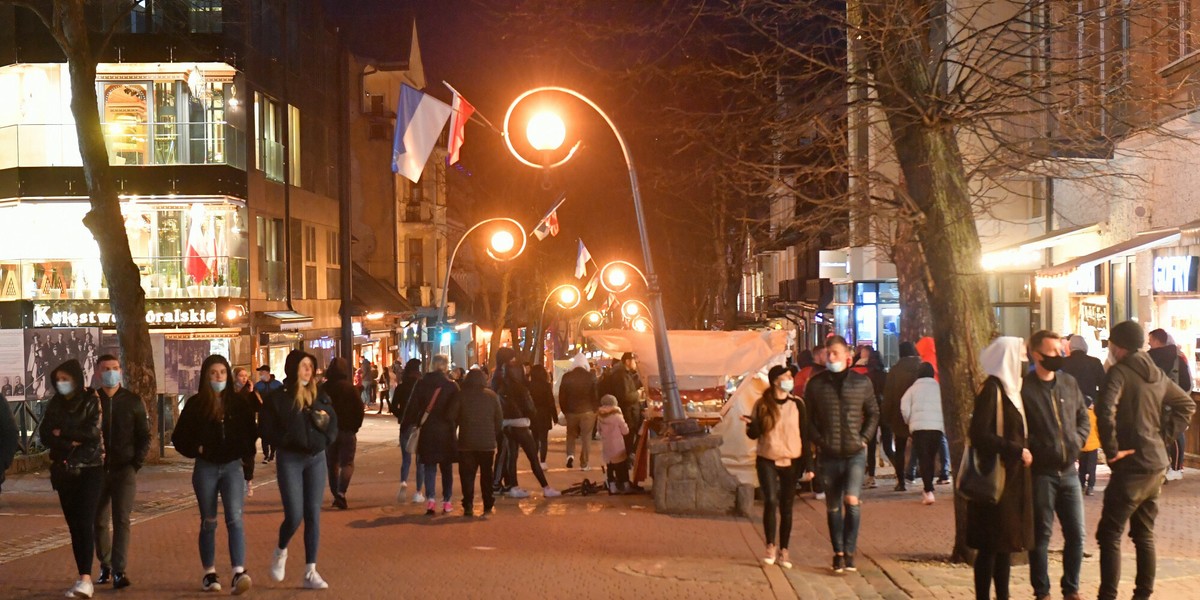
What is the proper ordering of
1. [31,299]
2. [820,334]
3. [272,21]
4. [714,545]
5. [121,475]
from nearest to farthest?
1. [121,475]
2. [714,545]
3. [31,299]
4. [272,21]
5. [820,334]

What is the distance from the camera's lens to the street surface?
10.2 m

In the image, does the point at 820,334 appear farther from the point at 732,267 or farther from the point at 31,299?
the point at 31,299

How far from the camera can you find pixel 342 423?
15.6 meters

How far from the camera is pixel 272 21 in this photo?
38.5 m

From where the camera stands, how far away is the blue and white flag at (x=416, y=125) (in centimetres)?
2080

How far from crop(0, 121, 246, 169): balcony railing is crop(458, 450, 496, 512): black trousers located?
21884mm

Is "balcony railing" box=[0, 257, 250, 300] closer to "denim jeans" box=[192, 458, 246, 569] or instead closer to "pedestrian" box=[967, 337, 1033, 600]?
"denim jeans" box=[192, 458, 246, 569]

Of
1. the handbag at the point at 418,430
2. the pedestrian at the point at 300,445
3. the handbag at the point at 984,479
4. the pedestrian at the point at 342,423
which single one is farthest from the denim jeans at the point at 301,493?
the handbag at the point at 418,430

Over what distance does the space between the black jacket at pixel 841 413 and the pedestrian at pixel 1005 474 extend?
2452 mm

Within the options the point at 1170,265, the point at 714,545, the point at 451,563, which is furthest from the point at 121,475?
the point at 1170,265

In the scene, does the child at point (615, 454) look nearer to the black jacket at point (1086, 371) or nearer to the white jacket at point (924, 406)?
the white jacket at point (924, 406)

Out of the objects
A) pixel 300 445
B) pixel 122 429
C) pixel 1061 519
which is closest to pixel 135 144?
pixel 122 429

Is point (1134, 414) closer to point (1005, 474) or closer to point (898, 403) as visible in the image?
point (1005, 474)

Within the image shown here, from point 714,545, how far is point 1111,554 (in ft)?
15.0
